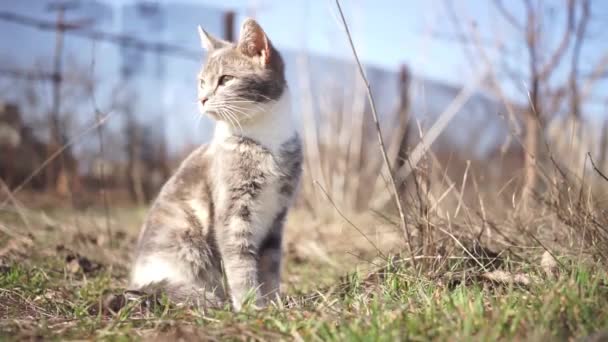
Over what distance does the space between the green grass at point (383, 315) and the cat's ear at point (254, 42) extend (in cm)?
109

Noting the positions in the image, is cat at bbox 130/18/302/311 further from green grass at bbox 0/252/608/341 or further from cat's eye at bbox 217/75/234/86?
green grass at bbox 0/252/608/341

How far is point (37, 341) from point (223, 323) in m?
0.47

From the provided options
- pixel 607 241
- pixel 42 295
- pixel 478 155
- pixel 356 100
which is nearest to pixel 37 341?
pixel 42 295

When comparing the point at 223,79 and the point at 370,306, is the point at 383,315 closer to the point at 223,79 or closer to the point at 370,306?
the point at 370,306

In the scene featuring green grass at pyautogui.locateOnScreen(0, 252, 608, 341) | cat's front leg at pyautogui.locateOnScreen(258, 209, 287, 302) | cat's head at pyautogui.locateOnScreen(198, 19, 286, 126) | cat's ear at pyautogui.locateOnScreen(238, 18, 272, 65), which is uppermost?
cat's ear at pyautogui.locateOnScreen(238, 18, 272, 65)

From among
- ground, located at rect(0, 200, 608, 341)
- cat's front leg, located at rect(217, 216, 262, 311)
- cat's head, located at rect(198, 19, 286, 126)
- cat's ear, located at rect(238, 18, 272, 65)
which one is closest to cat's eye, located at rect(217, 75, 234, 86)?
cat's head, located at rect(198, 19, 286, 126)

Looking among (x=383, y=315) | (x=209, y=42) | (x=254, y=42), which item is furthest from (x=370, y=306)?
(x=209, y=42)

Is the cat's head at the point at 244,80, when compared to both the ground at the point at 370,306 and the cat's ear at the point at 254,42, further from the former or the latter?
the ground at the point at 370,306

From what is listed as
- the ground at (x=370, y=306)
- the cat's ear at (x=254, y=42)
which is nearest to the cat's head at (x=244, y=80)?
the cat's ear at (x=254, y=42)

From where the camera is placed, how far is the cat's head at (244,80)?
7.47 feet

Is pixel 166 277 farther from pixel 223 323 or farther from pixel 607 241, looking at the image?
pixel 607 241

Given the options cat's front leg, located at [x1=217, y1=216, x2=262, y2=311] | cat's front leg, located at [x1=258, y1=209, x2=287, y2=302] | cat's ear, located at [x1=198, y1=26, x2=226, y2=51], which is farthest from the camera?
cat's ear, located at [x1=198, y1=26, x2=226, y2=51]

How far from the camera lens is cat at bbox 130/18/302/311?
7.04ft

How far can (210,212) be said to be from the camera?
2.27 meters
